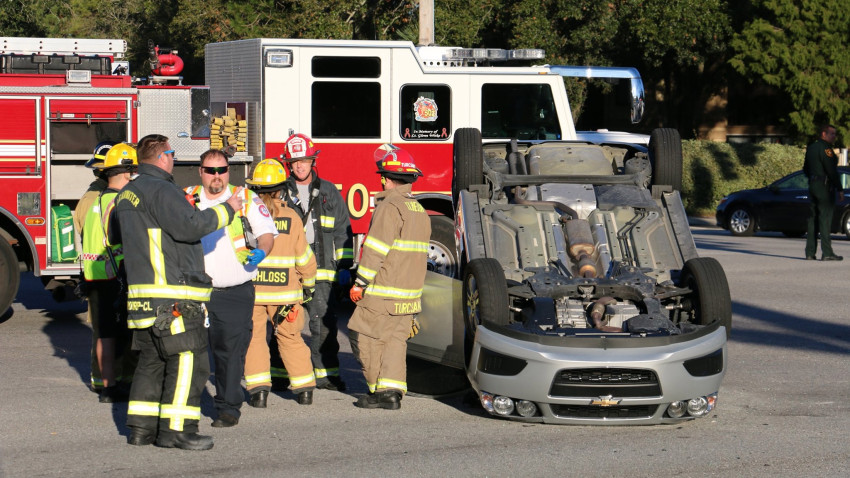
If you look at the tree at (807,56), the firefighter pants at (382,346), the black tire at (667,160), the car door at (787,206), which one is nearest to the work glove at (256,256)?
the firefighter pants at (382,346)

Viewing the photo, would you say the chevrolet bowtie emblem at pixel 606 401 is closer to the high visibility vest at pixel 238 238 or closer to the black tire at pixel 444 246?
the high visibility vest at pixel 238 238

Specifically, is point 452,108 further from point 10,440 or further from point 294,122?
point 10,440

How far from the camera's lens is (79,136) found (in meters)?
11.8

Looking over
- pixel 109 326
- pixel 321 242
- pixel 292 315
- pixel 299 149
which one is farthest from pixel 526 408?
pixel 109 326

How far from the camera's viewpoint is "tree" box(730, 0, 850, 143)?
28.3 meters

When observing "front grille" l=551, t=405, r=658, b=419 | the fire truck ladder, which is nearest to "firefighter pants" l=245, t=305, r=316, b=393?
"front grille" l=551, t=405, r=658, b=419

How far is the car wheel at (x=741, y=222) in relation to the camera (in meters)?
23.9

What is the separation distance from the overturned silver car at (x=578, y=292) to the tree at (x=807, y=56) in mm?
19893

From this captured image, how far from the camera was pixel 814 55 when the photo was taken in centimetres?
2855

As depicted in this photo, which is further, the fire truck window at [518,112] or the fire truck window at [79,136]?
the fire truck window at [518,112]

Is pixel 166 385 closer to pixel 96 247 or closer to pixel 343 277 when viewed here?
pixel 96 247

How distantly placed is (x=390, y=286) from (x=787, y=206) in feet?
56.0

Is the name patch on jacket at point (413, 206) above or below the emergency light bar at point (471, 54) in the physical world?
below

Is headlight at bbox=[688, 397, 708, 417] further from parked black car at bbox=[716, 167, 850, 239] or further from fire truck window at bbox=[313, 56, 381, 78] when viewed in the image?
parked black car at bbox=[716, 167, 850, 239]
